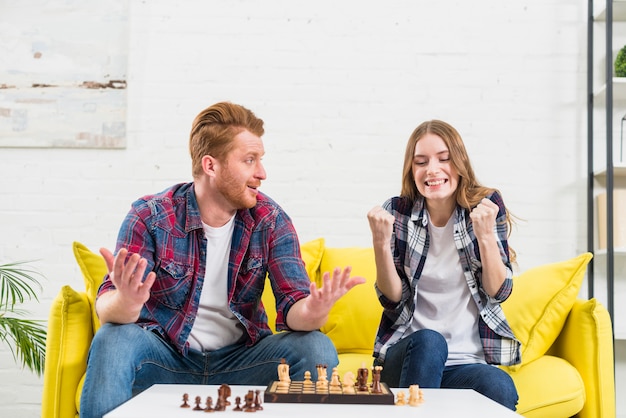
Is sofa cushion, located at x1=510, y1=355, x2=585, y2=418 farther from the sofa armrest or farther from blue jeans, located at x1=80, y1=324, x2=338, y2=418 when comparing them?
blue jeans, located at x1=80, y1=324, x2=338, y2=418

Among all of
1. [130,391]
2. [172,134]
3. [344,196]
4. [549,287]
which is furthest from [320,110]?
[130,391]

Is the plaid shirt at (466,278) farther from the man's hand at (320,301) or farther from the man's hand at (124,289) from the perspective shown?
the man's hand at (124,289)

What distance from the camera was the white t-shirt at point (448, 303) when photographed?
213 cm

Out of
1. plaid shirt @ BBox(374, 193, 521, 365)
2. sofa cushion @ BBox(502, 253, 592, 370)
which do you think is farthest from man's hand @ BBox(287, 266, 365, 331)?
Answer: sofa cushion @ BBox(502, 253, 592, 370)

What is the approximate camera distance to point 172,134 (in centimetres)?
328

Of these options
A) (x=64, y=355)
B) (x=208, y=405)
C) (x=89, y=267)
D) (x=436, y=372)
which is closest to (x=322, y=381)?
(x=208, y=405)

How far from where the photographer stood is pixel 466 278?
85.2 inches

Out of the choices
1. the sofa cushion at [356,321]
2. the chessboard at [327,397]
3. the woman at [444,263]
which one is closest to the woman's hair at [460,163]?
the woman at [444,263]

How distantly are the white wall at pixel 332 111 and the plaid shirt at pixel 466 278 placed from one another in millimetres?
968

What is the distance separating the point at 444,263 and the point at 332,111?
4.11 feet

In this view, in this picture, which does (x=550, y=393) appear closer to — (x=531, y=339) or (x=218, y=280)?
(x=531, y=339)

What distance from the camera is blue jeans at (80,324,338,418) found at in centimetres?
169

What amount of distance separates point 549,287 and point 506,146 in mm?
976

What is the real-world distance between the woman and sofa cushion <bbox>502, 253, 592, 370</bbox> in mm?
239
